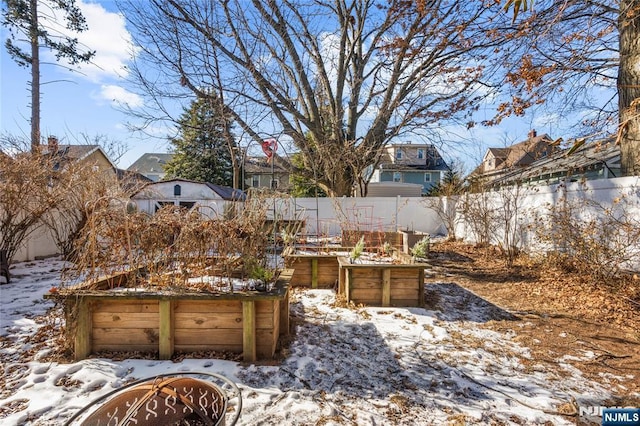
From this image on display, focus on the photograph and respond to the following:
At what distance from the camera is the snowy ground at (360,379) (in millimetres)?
2203

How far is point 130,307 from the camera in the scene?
2.93 metres

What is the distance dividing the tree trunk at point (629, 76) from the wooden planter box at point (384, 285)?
412cm

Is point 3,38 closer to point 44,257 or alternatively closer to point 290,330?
point 44,257

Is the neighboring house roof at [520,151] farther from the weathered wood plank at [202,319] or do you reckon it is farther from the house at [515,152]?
the weathered wood plank at [202,319]

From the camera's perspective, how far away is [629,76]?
5355mm

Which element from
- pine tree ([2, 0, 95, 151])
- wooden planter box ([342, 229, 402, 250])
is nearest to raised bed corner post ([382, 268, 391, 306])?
wooden planter box ([342, 229, 402, 250])

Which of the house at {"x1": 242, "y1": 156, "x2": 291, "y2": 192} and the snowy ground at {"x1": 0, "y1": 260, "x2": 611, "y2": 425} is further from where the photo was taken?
the house at {"x1": 242, "y1": 156, "x2": 291, "y2": 192}

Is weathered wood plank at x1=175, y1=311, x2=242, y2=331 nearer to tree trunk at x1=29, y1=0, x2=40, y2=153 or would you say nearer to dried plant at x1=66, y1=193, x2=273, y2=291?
dried plant at x1=66, y1=193, x2=273, y2=291

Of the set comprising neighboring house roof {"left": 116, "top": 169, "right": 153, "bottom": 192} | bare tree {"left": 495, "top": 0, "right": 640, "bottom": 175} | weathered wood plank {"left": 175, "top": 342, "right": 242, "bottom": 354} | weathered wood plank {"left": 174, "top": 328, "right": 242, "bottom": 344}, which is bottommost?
weathered wood plank {"left": 175, "top": 342, "right": 242, "bottom": 354}

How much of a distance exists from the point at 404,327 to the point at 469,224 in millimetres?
7343

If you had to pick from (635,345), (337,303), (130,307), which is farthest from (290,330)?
(635,345)

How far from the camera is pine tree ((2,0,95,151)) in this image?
10148mm

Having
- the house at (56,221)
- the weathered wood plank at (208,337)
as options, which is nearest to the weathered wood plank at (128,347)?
the weathered wood plank at (208,337)

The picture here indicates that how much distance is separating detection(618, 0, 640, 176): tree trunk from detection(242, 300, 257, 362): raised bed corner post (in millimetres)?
6337
